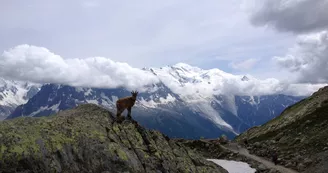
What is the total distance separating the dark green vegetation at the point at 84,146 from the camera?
2095 cm

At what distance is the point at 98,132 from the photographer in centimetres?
2583

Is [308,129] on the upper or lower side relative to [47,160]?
upper

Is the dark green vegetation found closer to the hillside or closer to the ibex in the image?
the ibex

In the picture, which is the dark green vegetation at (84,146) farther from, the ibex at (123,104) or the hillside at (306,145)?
the hillside at (306,145)

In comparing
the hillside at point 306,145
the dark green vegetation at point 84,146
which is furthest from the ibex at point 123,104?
the hillside at point 306,145

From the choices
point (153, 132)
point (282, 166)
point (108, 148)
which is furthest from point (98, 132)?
point (282, 166)

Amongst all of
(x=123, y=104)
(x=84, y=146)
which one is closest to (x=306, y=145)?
(x=123, y=104)

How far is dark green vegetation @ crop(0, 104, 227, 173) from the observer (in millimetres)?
20953

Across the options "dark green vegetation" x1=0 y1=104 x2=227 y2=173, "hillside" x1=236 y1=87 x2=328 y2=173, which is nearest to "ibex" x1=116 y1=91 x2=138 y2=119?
"dark green vegetation" x1=0 y1=104 x2=227 y2=173

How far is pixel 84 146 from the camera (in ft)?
78.4

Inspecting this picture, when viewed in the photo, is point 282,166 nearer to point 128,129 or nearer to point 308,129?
point 308,129

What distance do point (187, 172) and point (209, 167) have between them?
4.37m

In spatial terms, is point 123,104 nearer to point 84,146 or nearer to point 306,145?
point 84,146

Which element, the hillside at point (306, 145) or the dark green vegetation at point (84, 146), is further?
the hillside at point (306, 145)
